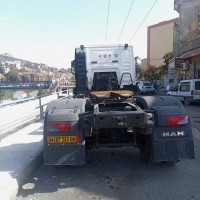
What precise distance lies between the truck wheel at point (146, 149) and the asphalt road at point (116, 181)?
15 centimetres

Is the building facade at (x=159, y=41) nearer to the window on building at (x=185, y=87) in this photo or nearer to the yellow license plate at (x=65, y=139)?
the window on building at (x=185, y=87)

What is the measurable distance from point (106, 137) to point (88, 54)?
3.73m

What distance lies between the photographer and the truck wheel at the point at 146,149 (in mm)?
3699

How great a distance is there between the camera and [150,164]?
3902 millimetres

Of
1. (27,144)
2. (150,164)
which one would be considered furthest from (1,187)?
(150,164)

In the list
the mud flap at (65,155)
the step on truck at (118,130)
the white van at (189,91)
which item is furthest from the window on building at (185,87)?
the mud flap at (65,155)

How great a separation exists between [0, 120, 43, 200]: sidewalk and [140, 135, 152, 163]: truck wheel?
2.12m

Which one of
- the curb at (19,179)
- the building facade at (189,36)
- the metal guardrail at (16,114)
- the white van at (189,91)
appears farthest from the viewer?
the building facade at (189,36)

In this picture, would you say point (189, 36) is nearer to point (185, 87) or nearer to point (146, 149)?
point (185, 87)

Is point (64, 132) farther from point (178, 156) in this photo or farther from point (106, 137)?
point (178, 156)

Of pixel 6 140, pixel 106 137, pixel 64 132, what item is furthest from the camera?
pixel 6 140

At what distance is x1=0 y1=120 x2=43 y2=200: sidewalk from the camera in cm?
300

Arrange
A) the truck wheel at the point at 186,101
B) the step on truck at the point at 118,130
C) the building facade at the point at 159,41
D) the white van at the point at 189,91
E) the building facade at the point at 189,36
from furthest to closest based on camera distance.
→ the building facade at the point at 159,41
the building facade at the point at 189,36
the truck wheel at the point at 186,101
the white van at the point at 189,91
the step on truck at the point at 118,130

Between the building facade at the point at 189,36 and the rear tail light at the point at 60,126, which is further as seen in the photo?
the building facade at the point at 189,36
